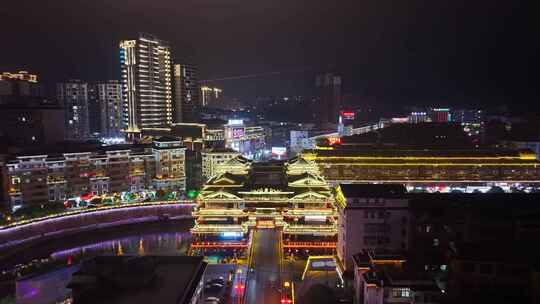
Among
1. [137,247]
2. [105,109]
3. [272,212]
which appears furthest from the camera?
[105,109]

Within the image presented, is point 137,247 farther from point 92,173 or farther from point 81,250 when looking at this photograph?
point 92,173

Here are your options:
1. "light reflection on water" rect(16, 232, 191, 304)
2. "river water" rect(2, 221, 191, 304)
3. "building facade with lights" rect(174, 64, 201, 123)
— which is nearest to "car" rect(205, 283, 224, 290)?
"river water" rect(2, 221, 191, 304)

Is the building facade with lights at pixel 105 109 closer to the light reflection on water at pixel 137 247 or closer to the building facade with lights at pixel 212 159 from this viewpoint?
the building facade with lights at pixel 212 159

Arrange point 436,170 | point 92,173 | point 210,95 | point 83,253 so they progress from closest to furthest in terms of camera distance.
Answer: point 83,253 < point 92,173 < point 436,170 < point 210,95

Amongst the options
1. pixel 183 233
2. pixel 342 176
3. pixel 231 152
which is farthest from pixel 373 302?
pixel 231 152

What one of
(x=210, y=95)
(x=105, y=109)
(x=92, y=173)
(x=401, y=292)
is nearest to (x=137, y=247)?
(x=92, y=173)

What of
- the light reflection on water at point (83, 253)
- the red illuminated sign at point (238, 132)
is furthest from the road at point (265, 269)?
the red illuminated sign at point (238, 132)
